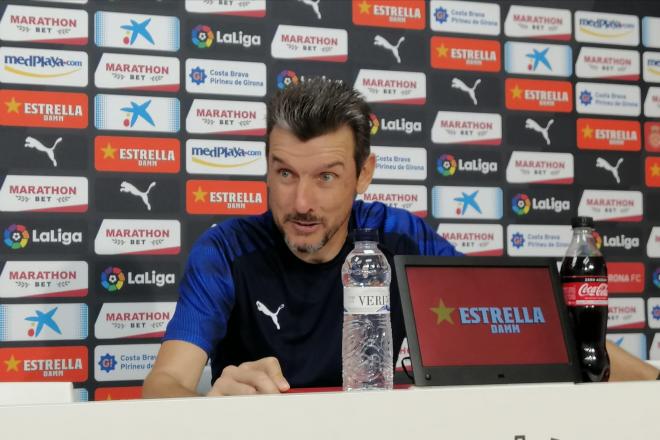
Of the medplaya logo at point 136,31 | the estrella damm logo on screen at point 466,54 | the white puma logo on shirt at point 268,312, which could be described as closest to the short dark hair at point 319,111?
the white puma logo on shirt at point 268,312

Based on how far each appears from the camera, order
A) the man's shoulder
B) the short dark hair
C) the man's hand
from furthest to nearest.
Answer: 1. the man's shoulder
2. the short dark hair
3. the man's hand

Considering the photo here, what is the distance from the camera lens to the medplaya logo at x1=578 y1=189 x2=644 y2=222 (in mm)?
3154

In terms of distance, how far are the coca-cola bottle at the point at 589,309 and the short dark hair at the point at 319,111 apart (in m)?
0.66

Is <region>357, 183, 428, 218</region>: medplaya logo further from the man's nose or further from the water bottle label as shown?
the water bottle label

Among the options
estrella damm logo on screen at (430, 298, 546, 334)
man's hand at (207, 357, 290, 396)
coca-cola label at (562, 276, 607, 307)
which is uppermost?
coca-cola label at (562, 276, 607, 307)

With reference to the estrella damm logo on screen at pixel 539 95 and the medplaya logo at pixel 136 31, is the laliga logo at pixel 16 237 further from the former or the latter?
the estrella damm logo on screen at pixel 539 95

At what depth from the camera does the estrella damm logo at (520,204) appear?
307cm

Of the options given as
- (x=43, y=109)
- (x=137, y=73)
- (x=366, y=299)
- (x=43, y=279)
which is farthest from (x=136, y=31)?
(x=366, y=299)

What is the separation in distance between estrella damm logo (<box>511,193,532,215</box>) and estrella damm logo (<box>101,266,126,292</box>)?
1.60 metres

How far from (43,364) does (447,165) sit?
170 centimetres

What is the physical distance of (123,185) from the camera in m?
2.63

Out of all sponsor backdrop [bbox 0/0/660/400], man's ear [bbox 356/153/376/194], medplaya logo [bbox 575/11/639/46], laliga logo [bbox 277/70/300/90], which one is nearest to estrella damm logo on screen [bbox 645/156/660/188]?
sponsor backdrop [bbox 0/0/660/400]

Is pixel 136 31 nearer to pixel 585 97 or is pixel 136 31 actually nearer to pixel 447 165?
pixel 447 165

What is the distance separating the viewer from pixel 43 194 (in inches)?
101
